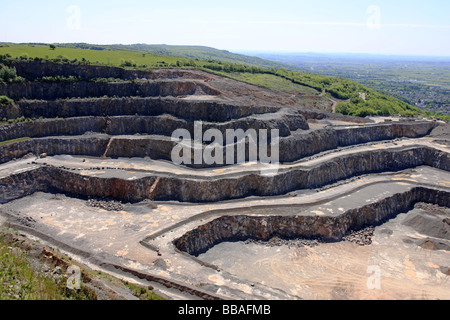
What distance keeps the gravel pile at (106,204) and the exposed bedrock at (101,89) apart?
24.4 meters

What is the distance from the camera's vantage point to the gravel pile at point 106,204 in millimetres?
35653

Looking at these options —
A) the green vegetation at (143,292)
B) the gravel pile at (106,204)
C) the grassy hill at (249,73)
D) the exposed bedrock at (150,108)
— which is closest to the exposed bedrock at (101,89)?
the exposed bedrock at (150,108)

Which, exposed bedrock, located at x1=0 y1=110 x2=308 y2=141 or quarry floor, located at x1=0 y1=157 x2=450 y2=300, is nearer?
quarry floor, located at x1=0 y1=157 x2=450 y2=300

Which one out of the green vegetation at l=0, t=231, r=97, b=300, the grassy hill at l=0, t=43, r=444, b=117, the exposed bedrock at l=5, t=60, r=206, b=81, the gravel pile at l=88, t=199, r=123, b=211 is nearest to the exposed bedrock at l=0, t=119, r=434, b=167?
the gravel pile at l=88, t=199, r=123, b=211

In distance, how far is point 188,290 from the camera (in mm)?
21750

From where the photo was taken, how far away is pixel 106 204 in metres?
36.4

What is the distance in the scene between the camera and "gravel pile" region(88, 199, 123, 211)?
35653 mm

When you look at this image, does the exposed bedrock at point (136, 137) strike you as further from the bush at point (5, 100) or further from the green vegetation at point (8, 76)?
the green vegetation at point (8, 76)

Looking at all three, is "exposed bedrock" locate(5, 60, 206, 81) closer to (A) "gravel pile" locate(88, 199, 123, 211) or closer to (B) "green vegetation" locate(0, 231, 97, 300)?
(A) "gravel pile" locate(88, 199, 123, 211)

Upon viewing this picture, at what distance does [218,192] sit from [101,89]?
31.1 m

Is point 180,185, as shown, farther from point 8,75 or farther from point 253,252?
point 8,75

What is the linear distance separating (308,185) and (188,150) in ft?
52.8

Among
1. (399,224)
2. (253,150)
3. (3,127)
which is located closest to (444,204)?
(399,224)

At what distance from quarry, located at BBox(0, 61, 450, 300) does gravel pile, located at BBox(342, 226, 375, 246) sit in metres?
0.15
